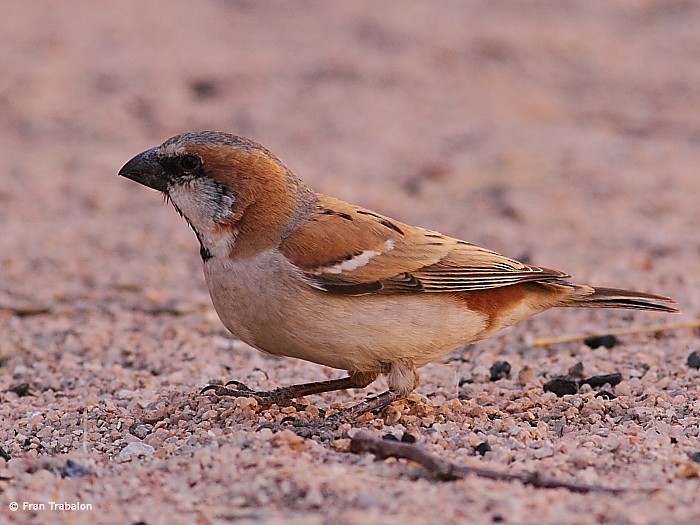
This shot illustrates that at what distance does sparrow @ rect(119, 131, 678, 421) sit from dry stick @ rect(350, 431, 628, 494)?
2.51ft

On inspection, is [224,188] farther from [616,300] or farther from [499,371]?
[616,300]

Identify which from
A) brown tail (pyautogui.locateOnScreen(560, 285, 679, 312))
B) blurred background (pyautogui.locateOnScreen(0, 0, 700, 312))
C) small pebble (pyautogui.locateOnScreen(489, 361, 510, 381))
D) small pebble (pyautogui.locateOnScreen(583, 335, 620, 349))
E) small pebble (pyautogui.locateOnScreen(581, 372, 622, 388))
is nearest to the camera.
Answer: brown tail (pyautogui.locateOnScreen(560, 285, 679, 312))

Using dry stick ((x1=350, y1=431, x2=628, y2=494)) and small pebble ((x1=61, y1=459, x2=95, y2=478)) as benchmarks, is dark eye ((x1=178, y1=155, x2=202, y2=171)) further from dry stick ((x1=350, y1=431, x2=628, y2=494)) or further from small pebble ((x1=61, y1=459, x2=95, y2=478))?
dry stick ((x1=350, y1=431, x2=628, y2=494))

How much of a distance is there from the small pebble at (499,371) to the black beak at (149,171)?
218cm

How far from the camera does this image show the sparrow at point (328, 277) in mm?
5191

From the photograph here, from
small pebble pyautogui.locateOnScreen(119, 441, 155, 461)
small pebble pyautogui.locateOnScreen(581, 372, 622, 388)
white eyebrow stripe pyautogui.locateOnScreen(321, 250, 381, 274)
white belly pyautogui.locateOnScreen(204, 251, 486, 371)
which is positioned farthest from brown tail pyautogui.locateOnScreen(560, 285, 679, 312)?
small pebble pyautogui.locateOnScreen(119, 441, 155, 461)

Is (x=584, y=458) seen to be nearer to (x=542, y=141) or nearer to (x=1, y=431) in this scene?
(x=1, y=431)

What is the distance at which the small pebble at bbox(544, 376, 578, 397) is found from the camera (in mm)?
5941

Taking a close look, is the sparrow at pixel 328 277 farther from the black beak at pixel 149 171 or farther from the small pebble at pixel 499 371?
the small pebble at pixel 499 371

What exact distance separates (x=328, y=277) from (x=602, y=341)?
2.45 m

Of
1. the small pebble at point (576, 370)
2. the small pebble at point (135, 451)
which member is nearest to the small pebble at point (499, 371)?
the small pebble at point (576, 370)

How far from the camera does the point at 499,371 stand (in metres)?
6.48

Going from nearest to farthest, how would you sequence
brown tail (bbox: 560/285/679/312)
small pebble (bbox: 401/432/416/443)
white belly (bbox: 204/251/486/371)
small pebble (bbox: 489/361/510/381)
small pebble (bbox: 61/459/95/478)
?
small pebble (bbox: 61/459/95/478), small pebble (bbox: 401/432/416/443), white belly (bbox: 204/251/486/371), brown tail (bbox: 560/285/679/312), small pebble (bbox: 489/361/510/381)

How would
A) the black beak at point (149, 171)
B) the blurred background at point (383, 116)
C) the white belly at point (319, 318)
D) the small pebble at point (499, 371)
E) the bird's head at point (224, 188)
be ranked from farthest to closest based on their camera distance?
the blurred background at point (383, 116)
the small pebble at point (499, 371)
the black beak at point (149, 171)
the bird's head at point (224, 188)
the white belly at point (319, 318)
